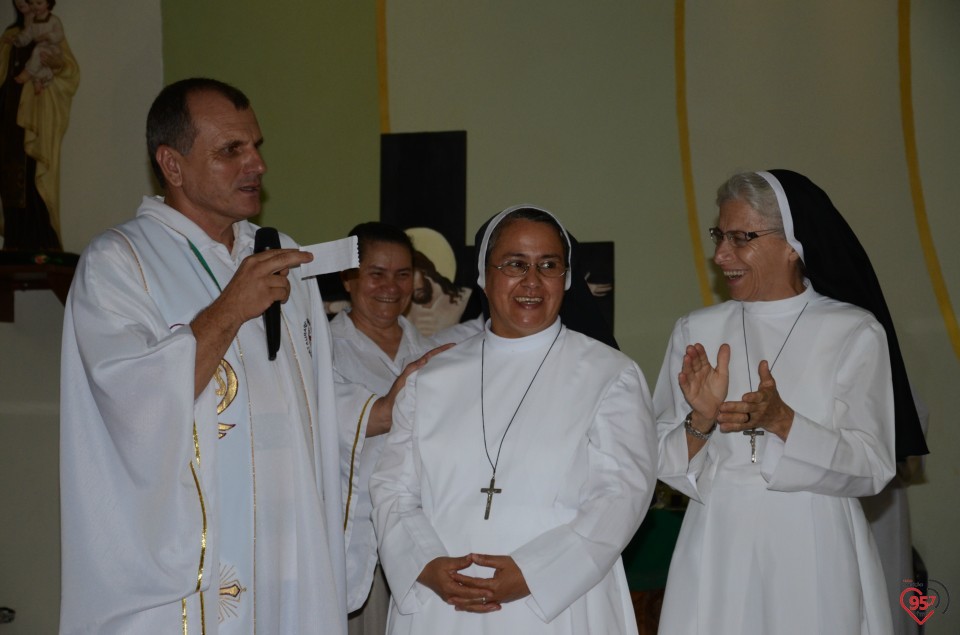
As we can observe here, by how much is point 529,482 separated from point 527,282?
0.62 m

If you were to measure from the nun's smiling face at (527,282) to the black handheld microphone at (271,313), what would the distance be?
0.69 meters

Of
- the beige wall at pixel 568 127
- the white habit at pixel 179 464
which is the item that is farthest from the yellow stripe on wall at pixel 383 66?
the white habit at pixel 179 464

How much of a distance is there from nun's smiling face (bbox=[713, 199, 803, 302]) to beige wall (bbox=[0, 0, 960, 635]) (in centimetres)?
320

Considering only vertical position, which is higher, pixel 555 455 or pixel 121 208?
pixel 121 208

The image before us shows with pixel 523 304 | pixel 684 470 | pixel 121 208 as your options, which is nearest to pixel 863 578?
pixel 684 470

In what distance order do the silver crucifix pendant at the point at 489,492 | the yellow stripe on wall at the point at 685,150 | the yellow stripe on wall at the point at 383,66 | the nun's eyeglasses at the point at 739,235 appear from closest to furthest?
the silver crucifix pendant at the point at 489,492 < the nun's eyeglasses at the point at 739,235 < the yellow stripe on wall at the point at 685,150 < the yellow stripe on wall at the point at 383,66

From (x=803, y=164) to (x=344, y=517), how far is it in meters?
4.15

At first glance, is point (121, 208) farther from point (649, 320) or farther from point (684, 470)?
point (684, 470)

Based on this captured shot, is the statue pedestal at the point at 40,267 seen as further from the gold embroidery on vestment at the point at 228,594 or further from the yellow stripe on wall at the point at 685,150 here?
the gold embroidery on vestment at the point at 228,594

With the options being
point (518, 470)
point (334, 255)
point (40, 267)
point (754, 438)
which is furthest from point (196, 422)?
point (40, 267)

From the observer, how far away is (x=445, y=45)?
7.23 metres

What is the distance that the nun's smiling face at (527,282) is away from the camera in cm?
325

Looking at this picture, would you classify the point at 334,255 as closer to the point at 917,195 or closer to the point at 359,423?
the point at 359,423

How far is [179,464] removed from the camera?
9.74 feet
